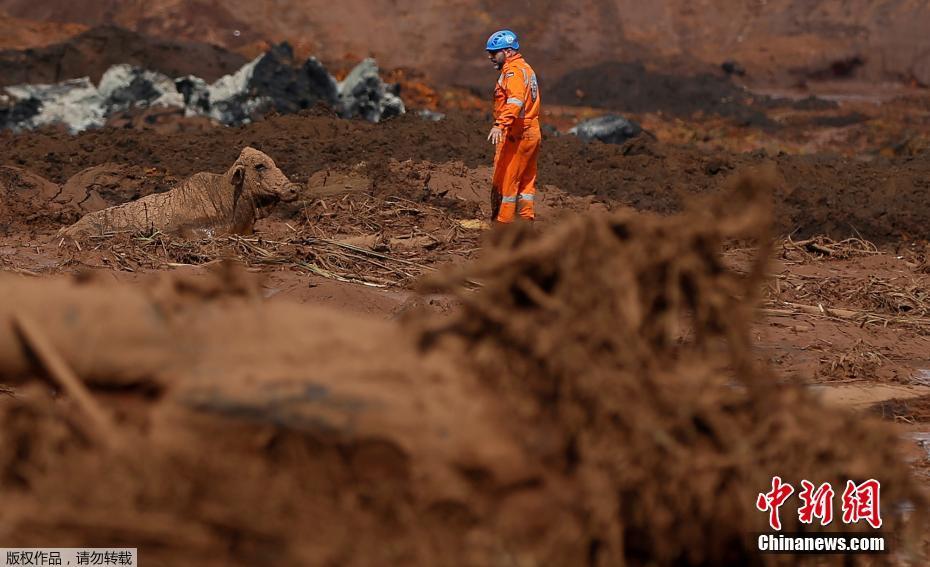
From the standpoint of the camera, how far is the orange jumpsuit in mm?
10227

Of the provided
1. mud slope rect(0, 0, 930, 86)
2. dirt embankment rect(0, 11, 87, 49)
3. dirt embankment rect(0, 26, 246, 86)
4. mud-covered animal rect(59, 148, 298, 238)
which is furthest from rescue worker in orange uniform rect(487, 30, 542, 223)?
mud slope rect(0, 0, 930, 86)

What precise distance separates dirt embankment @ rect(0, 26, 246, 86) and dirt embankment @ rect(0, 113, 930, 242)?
6458 millimetres

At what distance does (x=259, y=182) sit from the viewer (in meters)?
10.5

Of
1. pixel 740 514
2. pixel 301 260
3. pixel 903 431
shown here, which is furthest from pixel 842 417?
pixel 301 260

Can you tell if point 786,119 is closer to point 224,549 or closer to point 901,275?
point 901,275

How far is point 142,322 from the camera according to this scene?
3385mm

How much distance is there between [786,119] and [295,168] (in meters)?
15.9

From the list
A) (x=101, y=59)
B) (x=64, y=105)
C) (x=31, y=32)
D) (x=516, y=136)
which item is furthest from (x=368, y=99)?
(x=31, y=32)

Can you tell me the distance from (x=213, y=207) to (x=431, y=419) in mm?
7892

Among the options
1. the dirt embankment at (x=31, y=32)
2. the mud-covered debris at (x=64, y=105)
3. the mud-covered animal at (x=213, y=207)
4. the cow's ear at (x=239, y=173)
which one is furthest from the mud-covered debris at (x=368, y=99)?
the dirt embankment at (x=31, y=32)

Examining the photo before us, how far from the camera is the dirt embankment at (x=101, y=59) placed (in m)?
22.9

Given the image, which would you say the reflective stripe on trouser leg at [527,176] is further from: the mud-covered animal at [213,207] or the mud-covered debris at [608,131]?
the mud-covered debris at [608,131]

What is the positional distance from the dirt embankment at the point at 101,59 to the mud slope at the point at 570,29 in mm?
7027

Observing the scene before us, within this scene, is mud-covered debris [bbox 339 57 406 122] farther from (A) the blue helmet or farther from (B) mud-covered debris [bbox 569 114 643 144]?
(A) the blue helmet
